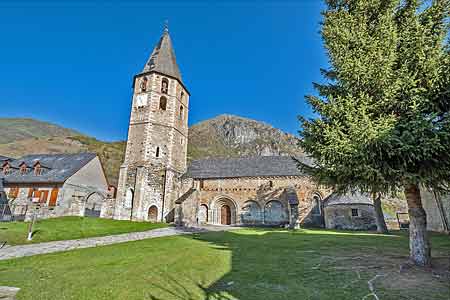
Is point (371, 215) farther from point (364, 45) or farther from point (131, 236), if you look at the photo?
point (131, 236)

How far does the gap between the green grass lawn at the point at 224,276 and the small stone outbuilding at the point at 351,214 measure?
539 inches

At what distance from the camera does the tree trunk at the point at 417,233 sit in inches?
247

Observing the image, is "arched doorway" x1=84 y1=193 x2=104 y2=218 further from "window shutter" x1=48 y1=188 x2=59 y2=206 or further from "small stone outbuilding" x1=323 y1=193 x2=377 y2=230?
"small stone outbuilding" x1=323 y1=193 x2=377 y2=230

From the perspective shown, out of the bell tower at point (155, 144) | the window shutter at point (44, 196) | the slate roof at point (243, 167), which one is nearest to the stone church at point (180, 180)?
the bell tower at point (155, 144)

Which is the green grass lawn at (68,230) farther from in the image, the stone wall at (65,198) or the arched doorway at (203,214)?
the arched doorway at (203,214)

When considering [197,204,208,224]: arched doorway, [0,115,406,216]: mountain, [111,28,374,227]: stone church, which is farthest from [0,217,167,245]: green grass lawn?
[0,115,406,216]: mountain

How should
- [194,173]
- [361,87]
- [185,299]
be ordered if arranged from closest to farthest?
[185,299]
[361,87]
[194,173]

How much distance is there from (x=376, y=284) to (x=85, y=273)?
266 inches

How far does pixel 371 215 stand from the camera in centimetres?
2055

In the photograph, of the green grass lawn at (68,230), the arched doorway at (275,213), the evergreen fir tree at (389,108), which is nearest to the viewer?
the evergreen fir tree at (389,108)

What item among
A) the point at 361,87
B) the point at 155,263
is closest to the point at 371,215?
the point at 361,87

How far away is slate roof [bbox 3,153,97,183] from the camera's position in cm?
2289

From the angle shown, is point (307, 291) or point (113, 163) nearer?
point (307, 291)

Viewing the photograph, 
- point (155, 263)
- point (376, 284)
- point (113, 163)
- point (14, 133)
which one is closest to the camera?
point (376, 284)
